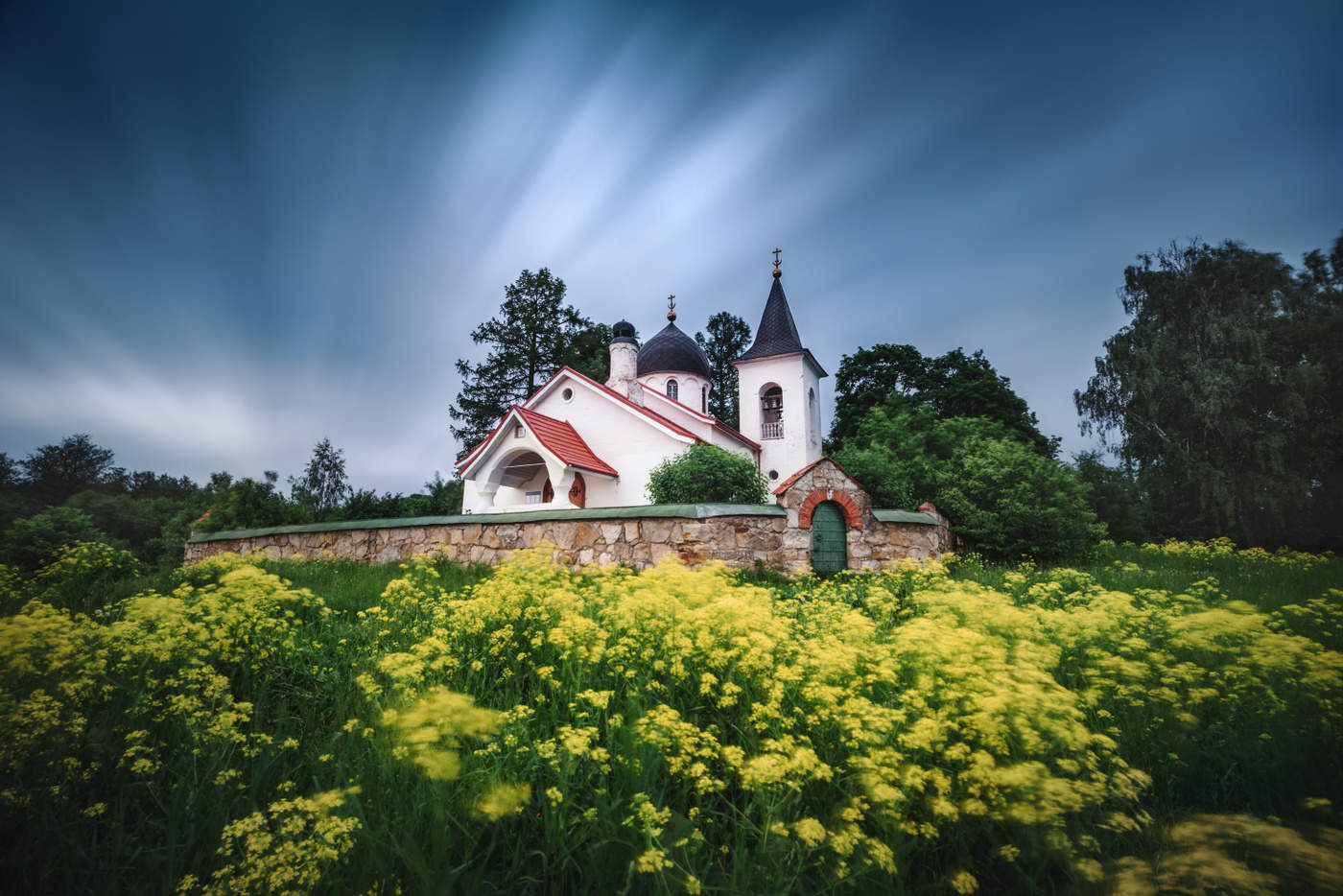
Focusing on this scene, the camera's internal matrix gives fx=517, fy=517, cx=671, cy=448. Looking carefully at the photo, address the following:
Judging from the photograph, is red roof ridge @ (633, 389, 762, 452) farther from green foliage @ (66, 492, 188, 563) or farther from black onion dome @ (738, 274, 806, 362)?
green foliage @ (66, 492, 188, 563)

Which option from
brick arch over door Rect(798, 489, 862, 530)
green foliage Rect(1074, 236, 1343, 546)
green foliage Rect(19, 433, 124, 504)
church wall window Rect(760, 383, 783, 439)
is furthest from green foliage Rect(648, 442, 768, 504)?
green foliage Rect(19, 433, 124, 504)

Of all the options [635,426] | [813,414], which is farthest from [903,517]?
[813,414]

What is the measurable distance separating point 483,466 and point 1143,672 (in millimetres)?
15356

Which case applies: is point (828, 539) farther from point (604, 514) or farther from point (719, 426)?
point (719, 426)

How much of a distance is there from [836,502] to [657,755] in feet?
22.1

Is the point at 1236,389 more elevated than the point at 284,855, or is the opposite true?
the point at 1236,389

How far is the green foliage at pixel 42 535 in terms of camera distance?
10.8 metres

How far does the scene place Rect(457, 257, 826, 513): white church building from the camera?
50.5 feet

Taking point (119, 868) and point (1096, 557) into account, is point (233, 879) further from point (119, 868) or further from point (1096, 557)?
point (1096, 557)

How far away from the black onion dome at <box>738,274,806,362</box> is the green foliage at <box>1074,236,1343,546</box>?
1285cm

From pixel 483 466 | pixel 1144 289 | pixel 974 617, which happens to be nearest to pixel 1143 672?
pixel 974 617

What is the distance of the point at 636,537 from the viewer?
7777mm

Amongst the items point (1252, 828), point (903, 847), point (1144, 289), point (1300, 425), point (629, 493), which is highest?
point (1144, 289)

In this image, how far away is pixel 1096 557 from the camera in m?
11.6
